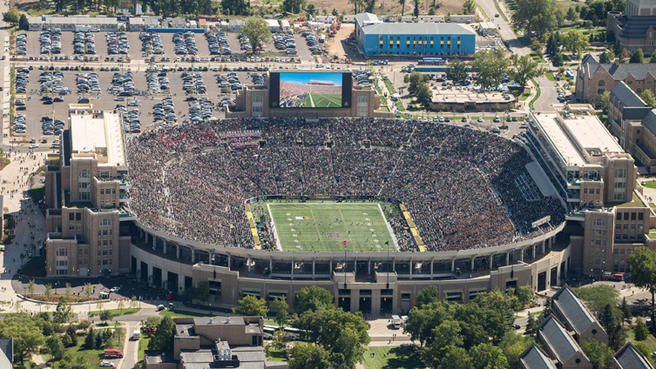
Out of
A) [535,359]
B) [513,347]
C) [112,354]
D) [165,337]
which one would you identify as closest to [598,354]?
[535,359]

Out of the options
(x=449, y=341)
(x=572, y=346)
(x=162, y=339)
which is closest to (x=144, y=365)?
(x=162, y=339)

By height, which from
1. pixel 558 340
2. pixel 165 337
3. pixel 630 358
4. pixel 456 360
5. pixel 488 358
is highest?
pixel 630 358

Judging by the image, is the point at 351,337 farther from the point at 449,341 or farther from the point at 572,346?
the point at 572,346

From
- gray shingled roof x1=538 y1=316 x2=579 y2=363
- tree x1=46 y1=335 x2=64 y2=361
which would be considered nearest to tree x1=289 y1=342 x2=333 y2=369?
gray shingled roof x1=538 y1=316 x2=579 y2=363

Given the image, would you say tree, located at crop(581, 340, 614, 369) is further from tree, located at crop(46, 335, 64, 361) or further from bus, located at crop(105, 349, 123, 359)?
tree, located at crop(46, 335, 64, 361)

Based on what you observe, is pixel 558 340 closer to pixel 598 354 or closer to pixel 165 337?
pixel 598 354
